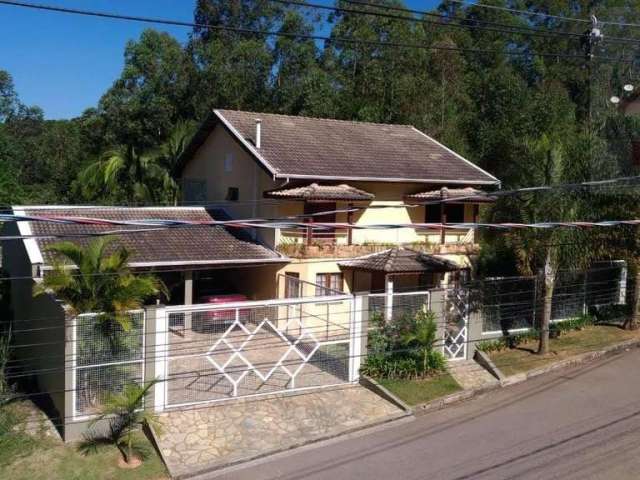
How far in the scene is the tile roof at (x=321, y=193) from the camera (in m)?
17.8

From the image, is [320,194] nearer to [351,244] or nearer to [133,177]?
[351,244]

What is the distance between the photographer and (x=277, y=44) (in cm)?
3406

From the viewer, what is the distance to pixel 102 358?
10773 mm

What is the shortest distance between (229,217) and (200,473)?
11.3m

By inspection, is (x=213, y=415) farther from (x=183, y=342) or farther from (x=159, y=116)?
(x=159, y=116)

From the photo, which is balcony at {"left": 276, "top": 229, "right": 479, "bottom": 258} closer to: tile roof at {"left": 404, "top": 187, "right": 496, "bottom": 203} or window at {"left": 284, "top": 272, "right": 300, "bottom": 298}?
window at {"left": 284, "top": 272, "right": 300, "bottom": 298}

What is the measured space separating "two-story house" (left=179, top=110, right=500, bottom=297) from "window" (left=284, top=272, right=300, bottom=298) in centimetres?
3

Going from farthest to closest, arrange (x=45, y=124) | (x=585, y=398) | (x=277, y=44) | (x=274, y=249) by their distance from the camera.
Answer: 1. (x=45, y=124)
2. (x=277, y=44)
3. (x=274, y=249)
4. (x=585, y=398)

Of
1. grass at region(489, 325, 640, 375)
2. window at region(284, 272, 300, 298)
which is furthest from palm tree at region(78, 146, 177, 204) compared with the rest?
grass at region(489, 325, 640, 375)

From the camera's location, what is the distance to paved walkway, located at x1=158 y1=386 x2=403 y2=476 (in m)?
10.3

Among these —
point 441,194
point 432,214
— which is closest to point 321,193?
point 441,194

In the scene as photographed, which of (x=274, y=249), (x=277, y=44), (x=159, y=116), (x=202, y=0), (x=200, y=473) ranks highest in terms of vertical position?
(x=202, y=0)

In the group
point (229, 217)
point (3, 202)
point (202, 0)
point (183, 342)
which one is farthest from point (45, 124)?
point (183, 342)

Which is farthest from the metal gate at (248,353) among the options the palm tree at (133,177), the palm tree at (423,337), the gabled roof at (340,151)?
the palm tree at (133,177)
